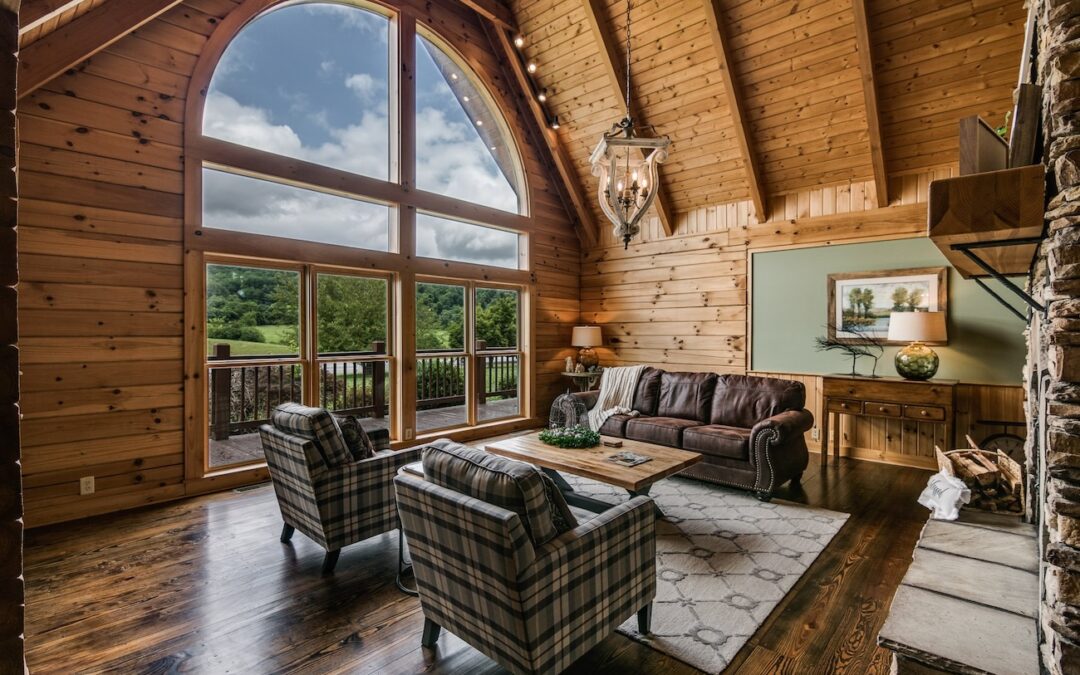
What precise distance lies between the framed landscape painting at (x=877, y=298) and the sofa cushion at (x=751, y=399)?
1.12 m

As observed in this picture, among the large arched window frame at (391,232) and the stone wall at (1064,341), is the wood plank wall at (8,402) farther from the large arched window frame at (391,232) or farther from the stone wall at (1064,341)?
the large arched window frame at (391,232)

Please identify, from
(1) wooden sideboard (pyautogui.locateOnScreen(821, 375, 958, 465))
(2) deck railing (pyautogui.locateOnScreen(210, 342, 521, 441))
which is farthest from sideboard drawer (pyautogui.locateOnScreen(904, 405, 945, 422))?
(2) deck railing (pyautogui.locateOnScreen(210, 342, 521, 441))

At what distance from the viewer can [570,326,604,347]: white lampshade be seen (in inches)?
283

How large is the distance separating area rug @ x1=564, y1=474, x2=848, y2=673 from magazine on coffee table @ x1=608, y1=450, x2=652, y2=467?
1.75 feet

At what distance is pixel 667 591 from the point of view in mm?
2691

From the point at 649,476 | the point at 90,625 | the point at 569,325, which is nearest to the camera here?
the point at 90,625

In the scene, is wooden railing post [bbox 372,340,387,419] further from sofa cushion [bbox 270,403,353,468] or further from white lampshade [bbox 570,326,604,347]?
white lampshade [bbox 570,326,604,347]

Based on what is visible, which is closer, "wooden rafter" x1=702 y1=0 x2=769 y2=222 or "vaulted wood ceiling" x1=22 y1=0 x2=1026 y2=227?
"vaulted wood ceiling" x1=22 y1=0 x2=1026 y2=227

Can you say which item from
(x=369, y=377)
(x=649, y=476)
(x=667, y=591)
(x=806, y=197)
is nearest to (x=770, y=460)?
(x=649, y=476)

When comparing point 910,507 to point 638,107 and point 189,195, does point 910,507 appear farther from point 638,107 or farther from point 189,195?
point 189,195

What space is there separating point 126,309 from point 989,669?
510cm

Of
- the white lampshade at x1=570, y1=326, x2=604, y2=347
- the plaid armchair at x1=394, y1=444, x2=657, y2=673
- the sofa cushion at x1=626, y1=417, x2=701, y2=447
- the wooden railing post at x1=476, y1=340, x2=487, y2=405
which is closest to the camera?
the plaid armchair at x1=394, y1=444, x2=657, y2=673

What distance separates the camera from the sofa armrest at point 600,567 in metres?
1.74

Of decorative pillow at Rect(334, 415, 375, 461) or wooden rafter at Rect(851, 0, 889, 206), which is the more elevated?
wooden rafter at Rect(851, 0, 889, 206)
